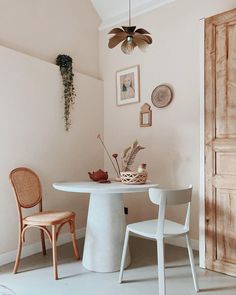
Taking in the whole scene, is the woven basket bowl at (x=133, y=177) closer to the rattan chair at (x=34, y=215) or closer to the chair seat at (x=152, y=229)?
the chair seat at (x=152, y=229)

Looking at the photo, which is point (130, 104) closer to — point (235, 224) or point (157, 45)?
point (157, 45)

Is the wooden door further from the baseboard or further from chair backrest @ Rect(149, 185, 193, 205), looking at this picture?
the baseboard

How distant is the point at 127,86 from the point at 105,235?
199 cm

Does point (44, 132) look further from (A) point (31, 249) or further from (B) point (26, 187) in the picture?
(A) point (31, 249)

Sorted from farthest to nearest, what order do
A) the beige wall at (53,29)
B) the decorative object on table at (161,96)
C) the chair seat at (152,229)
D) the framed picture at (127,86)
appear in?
the framed picture at (127,86) → the decorative object on table at (161,96) → the beige wall at (53,29) → the chair seat at (152,229)

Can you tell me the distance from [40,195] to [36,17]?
6.64 ft

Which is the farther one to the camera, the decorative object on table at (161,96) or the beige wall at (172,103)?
the decorative object on table at (161,96)

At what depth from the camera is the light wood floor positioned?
84.2 inches

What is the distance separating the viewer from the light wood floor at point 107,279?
2.14 m

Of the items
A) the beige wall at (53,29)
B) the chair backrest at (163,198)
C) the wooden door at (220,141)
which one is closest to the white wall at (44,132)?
the beige wall at (53,29)

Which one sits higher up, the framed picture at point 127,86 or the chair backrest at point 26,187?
the framed picture at point 127,86

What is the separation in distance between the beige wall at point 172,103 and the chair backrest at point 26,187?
128 centimetres

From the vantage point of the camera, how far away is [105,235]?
98.3 inches

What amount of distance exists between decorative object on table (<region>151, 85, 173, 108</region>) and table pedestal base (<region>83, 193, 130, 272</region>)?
1.33m
